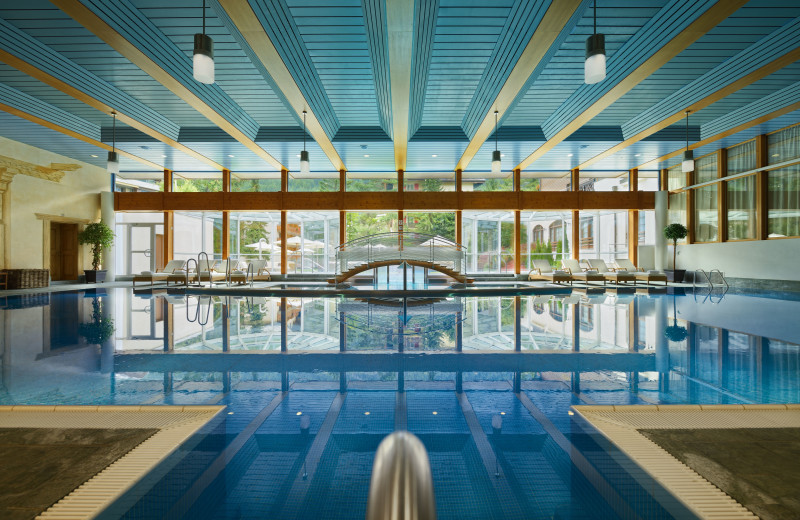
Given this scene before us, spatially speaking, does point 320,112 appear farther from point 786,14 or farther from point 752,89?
point 752,89

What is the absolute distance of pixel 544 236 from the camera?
1836 cm

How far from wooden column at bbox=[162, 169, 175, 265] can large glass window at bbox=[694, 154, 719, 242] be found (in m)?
19.1

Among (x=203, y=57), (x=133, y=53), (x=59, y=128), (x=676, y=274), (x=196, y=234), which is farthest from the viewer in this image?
(x=196, y=234)

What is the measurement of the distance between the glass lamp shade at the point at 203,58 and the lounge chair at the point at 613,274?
1321 cm

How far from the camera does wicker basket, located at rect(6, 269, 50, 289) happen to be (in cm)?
1191

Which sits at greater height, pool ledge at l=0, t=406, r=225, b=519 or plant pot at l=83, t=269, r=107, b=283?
plant pot at l=83, t=269, r=107, b=283

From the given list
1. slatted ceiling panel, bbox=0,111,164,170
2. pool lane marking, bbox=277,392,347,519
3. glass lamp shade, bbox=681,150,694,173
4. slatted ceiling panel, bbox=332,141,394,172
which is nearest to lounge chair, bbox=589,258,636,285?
glass lamp shade, bbox=681,150,694,173

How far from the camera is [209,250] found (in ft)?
60.3

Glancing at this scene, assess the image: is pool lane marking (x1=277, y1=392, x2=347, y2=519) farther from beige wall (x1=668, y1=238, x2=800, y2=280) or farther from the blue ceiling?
beige wall (x1=668, y1=238, x2=800, y2=280)

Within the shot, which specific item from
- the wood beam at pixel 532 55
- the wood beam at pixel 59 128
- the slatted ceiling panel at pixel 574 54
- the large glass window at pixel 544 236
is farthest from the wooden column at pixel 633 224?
the wood beam at pixel 59 128

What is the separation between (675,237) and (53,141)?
19855 millimetres

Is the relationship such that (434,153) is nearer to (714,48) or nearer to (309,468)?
(714,48)

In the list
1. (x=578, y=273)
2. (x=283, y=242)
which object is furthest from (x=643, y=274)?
(x=283, y=242)

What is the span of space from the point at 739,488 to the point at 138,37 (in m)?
8.48
